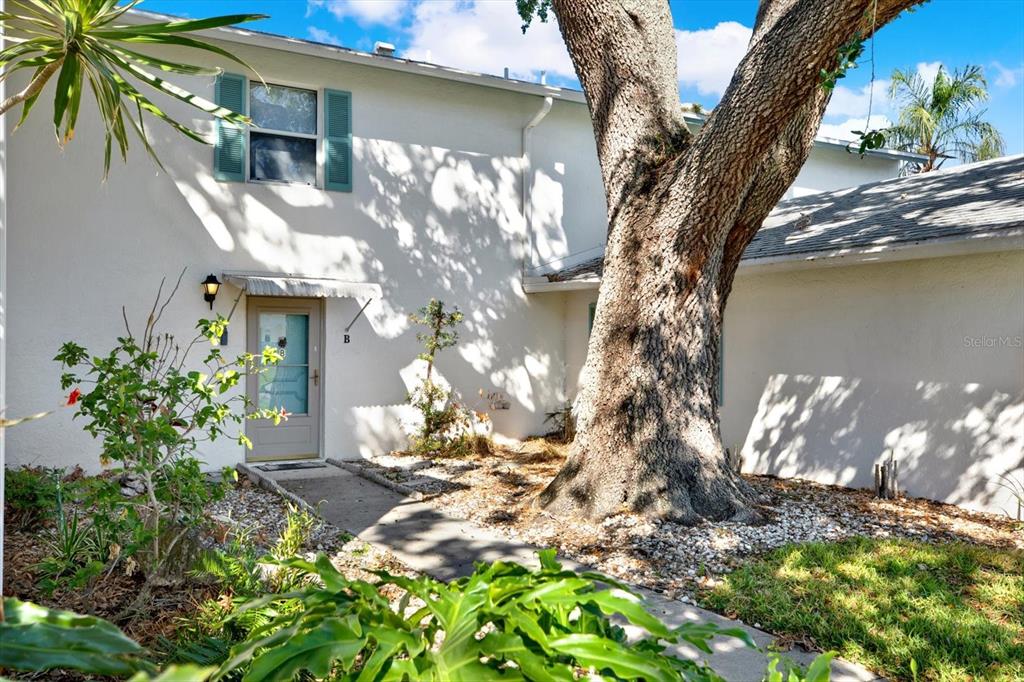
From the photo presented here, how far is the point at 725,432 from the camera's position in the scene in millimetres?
11180

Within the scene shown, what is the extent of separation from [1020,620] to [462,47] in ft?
107

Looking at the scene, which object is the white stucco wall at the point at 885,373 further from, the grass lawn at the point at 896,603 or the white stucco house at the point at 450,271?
the grass lawn at the point at 896,603

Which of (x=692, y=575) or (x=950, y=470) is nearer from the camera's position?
(x=692, y=575)

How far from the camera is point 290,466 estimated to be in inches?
429

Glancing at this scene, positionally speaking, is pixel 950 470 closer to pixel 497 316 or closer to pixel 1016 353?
pixel 1016 353

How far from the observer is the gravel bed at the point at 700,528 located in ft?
20.3

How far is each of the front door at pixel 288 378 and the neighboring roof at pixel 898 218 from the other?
4.01 meters

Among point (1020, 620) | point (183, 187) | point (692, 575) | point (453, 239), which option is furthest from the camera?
point (453, 239)

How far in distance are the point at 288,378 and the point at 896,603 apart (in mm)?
8721

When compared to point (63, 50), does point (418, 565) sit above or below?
below

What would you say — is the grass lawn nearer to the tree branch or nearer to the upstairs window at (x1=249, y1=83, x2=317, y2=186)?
the tree branch

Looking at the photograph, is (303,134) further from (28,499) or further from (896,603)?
(896,603)

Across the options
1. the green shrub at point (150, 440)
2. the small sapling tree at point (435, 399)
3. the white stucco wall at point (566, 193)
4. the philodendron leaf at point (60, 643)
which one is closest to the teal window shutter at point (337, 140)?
the small sapling tree at point (435, 399)

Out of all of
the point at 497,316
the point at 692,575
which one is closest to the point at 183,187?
the point at 497,316
